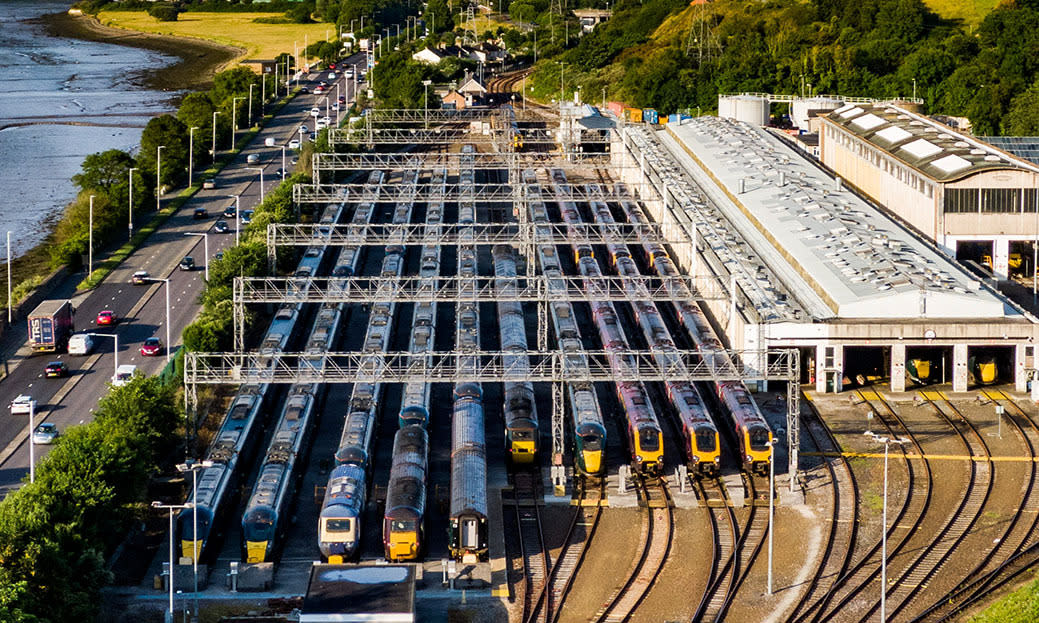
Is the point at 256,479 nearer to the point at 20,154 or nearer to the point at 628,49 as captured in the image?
the point at 20,154

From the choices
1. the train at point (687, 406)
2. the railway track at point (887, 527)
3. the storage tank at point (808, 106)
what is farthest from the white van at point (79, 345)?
the storage tank at point (808, 106)

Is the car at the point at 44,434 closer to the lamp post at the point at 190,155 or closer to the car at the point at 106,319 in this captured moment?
the car at the point at 106,319

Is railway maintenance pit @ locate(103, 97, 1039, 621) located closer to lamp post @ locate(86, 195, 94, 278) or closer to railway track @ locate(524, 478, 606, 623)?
railway track @ locate(524, 478, 606, 623)

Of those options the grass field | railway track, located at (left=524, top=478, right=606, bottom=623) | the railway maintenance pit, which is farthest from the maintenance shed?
the grass field

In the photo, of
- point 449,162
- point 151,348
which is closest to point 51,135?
point 449,162

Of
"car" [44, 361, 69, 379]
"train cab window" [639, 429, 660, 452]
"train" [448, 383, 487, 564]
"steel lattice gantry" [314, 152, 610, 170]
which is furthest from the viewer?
"steel lattice gantry" [314, 152, 610, 170]

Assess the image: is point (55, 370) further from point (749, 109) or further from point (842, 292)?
point (749, 109)

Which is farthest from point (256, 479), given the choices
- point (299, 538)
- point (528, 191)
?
point (528, 191)
